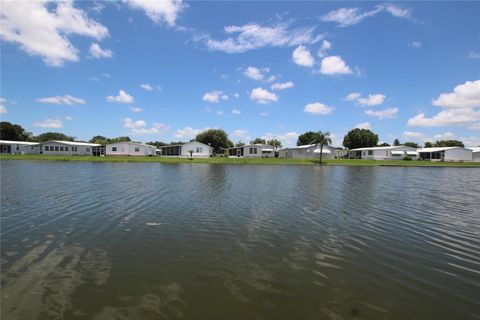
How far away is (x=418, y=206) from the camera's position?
52.4 ft

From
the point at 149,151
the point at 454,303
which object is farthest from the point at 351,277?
the point at 149,151

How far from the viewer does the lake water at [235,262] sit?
544 cm

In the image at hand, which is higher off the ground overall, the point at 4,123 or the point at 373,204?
the point at 4,123

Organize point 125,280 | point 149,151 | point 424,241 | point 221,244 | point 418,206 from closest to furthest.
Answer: point 125,280
point 221,244
point 424,241
point 418,206
point 149,151

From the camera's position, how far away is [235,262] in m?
7.62

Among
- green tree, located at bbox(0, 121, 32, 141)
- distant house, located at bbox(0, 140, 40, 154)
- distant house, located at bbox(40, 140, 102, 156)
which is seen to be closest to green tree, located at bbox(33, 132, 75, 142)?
green tree, located at bbox(0, 121, 32, 141)

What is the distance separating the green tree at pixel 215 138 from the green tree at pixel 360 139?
57616 millimetres

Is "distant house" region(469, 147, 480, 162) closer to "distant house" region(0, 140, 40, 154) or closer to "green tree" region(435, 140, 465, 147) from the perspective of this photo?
"green tree" region(435, 140, 465, 147)

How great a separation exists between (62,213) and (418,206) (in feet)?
→ 61.9

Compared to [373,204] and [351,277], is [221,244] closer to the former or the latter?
[351,277]

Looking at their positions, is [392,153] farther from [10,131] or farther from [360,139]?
[10,131]

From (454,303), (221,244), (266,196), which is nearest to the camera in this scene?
(454,303)

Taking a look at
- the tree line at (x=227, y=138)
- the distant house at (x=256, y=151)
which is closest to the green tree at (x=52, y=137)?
the tree line at (x=227, y=138)

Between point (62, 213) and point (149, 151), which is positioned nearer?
point (62, 213)
